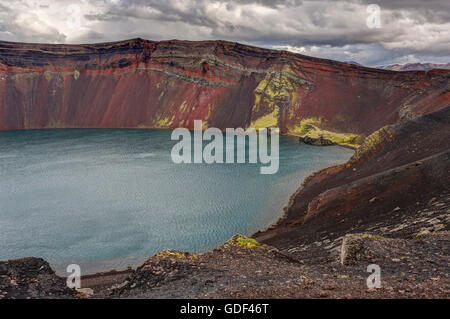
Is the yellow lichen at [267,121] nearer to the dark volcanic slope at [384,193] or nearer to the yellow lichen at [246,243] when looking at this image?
the dark volcanic slope at [384,193]

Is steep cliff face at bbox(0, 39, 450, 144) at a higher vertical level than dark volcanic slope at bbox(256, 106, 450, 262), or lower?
higher

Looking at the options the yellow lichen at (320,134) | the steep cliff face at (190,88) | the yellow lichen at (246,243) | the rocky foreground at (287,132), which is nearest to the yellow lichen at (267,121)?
the steep cliff face at (190,88)

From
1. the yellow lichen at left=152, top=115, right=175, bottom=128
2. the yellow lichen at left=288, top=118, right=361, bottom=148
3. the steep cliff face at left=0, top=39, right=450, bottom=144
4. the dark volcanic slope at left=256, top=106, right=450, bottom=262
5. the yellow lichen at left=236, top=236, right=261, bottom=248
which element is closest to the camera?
the yellow lichen at left=236, top=236, right=261, bottom=248

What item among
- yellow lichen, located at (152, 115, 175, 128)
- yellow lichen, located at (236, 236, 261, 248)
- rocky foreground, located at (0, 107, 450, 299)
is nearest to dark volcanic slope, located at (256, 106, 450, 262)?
rocky foreground, located at (0, 107, 450, 299)

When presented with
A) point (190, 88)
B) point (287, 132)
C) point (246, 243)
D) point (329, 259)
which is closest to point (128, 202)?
point (246, 243)

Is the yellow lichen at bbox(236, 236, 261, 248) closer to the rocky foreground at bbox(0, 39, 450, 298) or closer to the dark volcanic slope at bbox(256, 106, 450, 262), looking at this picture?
the rocky foreground at bbox(0, 39, 450, 298)

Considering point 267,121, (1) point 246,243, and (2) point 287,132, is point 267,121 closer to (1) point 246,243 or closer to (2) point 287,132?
(2) point 287,132
